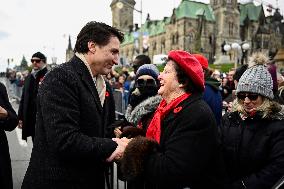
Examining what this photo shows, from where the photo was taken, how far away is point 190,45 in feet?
282

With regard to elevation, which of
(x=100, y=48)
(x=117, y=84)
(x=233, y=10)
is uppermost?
(x=233, y=10)

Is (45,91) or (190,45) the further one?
(190,45)

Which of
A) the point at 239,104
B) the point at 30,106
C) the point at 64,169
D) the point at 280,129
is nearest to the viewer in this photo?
the point at 64,169

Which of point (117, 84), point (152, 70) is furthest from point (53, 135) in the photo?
point (117, 84)

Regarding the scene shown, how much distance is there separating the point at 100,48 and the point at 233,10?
89.7 metres

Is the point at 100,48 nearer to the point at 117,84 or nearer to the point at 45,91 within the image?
the point at 45,91

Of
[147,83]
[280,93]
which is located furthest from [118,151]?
[280,93]

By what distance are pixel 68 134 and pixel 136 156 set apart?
47cm

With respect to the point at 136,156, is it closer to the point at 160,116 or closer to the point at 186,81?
the point at 160,116

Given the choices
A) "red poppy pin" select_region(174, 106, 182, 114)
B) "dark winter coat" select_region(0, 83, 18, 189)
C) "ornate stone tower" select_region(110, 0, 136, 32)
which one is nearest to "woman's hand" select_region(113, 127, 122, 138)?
"red poppy pin" select_region(174, 106, 182, 114)

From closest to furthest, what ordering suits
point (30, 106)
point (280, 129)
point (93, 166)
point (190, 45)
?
point (93, 166)
point (280, 129)
point (30, 106)
point (190, 45)

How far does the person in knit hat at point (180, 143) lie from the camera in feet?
7.21

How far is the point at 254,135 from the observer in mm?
2846

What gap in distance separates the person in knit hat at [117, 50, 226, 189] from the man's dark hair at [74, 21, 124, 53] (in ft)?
1.62
